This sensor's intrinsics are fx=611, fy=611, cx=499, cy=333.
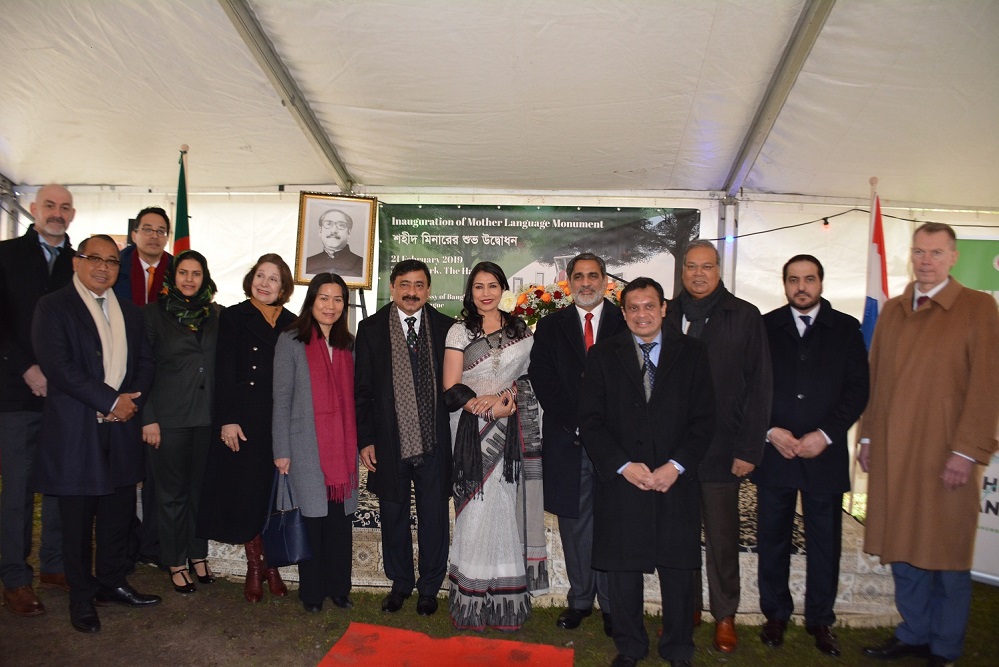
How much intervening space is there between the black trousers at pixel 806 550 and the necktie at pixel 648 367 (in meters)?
0.84

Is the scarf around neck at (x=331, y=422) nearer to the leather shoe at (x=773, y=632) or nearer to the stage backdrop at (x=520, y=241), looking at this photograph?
the leather shoe at (x=773, y=632)

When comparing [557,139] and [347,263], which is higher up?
[557,139]

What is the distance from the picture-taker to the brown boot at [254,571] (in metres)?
3.19

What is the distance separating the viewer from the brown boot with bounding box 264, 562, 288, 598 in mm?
3273

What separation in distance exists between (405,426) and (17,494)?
192cm

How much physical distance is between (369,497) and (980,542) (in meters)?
3.77

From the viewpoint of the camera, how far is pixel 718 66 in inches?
158

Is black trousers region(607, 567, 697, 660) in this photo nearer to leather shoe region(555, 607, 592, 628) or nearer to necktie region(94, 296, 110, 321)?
leather shoe region(555, 607, 592, 628)

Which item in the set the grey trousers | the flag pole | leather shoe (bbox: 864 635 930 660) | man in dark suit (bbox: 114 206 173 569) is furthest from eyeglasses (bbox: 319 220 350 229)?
leather shoe (bbox: 864 635 930 660)

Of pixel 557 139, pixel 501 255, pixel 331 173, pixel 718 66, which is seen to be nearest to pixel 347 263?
pixel 331 173

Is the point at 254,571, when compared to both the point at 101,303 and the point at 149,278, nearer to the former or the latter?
the point at 101,303

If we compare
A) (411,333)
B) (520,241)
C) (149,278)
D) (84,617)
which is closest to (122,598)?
(84,617)

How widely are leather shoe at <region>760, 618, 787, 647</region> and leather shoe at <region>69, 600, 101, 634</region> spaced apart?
3107mm

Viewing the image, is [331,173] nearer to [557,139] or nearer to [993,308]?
[557,139]
